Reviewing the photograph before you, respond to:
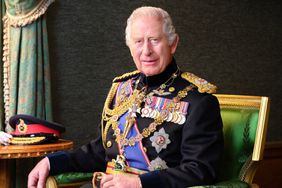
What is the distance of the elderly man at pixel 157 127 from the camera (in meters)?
1.48

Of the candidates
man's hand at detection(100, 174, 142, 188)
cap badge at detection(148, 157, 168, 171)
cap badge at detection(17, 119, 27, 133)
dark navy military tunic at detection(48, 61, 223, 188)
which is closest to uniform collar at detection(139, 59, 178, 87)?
dark navy military tunic at detection(48, 61, 223, 188)

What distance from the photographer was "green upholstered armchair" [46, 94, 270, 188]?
1.74 meters

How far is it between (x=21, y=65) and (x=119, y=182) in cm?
141

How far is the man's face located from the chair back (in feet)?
1.30

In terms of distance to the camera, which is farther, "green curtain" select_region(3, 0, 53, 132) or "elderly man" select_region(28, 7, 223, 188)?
"green curtain" select_region(3, 0, 53, 132)

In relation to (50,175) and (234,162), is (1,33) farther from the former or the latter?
(234,162)

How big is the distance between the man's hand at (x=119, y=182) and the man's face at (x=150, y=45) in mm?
423

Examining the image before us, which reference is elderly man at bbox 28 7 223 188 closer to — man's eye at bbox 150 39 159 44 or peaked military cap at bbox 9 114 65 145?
man's eye at bbox 150 39 159 44

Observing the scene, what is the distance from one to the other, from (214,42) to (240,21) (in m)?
0.34

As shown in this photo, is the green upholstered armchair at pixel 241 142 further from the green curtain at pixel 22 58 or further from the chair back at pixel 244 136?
the green curtain at pixel 22 58

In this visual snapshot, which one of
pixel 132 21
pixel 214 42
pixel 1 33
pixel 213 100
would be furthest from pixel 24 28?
pixel 214 42

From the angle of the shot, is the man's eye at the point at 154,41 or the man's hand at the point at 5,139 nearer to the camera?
the man's eye at the point at 154,41

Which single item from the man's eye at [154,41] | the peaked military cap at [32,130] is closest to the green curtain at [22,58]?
the peaked military cap at [32,130]

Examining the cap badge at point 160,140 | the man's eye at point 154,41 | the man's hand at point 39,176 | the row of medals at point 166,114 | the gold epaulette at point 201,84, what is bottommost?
the man's hand at point 39,176
